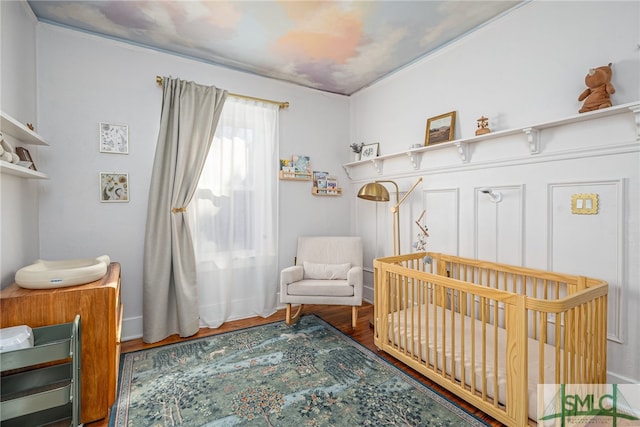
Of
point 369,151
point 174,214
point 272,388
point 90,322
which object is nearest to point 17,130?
point 174,214

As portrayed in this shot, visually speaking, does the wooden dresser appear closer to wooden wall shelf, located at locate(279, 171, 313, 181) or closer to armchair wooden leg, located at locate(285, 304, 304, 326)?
armchair wooden leg, located at locate(285, 304, 304, 326)

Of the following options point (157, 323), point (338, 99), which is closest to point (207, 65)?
point (338, 99)

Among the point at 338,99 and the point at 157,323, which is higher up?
the point at 338,99

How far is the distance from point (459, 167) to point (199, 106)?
2.47 meters

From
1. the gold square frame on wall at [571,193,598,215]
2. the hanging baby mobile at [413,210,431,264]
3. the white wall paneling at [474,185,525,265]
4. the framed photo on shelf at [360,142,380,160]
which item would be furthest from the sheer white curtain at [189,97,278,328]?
the gold square frame on wall at [571,193,598,215]

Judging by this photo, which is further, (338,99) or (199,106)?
(338,99)

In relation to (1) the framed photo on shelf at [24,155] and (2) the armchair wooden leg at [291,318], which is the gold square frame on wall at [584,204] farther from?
(1) the framed photo on shelf at [24,155]

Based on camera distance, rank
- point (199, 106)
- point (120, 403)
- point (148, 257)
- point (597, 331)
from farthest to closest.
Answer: point (199, 106)
point (148, 257)
point (120, 403)
point (597, 331)

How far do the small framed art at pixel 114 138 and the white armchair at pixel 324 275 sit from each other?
6.00 ft

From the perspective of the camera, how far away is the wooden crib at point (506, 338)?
1478 millimetres

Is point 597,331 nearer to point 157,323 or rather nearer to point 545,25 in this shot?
point 545,25

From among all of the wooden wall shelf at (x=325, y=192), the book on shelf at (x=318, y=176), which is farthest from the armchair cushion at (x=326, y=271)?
the book on shelf at (x=318, y=176)

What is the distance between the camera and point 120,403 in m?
1.81

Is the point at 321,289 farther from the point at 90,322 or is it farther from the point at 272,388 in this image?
the point at 90,322
